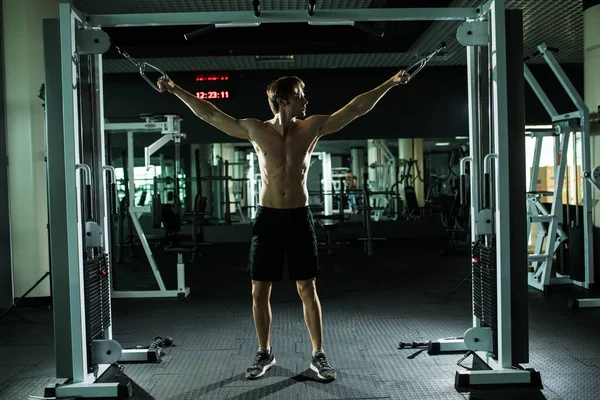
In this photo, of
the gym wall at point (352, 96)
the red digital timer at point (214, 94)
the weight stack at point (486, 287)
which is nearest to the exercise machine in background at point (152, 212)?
the weight stack at point (486, 287)

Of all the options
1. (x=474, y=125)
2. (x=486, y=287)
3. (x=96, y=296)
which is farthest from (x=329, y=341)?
(x=474, y=125)

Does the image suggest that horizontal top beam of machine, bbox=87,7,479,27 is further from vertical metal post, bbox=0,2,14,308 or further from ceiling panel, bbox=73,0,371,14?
ceiling panel, bbox=73,0,371,14

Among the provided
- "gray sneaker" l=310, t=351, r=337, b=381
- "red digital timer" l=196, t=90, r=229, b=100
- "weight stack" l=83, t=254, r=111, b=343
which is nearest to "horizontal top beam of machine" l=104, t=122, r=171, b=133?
"weight stack" l=83, t=254, r=111, b=343

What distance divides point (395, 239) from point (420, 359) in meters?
6.30

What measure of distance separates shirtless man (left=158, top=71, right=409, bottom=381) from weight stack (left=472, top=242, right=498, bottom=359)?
80 centimetres

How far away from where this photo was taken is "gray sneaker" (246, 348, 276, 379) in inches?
104

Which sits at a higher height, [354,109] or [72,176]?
[354,109]

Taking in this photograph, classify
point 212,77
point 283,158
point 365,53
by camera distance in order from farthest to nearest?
point 212,77
point 365,53
point 283,158

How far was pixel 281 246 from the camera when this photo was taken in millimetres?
2701

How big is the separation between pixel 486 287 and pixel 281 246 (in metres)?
1.03

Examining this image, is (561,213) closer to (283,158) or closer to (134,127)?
(283,158)

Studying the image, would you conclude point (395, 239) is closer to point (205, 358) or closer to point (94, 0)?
point (94, 0)

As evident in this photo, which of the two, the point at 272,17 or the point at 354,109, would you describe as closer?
the point at 272,17

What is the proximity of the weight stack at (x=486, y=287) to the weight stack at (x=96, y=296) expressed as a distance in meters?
1.85
